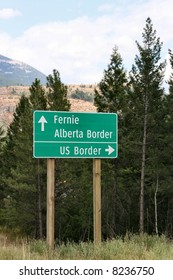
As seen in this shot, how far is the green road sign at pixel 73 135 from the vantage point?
891 cm

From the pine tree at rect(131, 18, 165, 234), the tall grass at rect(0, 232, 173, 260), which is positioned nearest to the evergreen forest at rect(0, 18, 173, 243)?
the pine tree at rect(131, 18, 165, 234)

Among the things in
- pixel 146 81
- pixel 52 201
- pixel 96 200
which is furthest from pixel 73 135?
pixel 146 81

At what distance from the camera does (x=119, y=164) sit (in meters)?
33.7

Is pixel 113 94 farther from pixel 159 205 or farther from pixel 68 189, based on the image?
pixel 159 205

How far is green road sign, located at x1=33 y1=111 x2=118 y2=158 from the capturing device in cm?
891

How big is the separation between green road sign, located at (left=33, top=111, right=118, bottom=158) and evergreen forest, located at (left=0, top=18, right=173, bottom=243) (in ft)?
64.3

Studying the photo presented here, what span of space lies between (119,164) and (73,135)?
24903mm

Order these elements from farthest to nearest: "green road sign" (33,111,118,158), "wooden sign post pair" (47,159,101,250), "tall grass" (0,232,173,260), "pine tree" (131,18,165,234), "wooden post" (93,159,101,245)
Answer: "pine tree" (131,18,165,234) → "wooden post" (93,159,101,245) → "wooden sign post pair" (47,159,101,250) → "green road sign" (33,111,118,158) → "tall grass" (0,232,173,260)

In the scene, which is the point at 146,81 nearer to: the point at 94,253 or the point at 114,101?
the point at 114,101

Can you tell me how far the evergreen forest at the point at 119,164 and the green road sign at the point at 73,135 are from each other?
19586 mm

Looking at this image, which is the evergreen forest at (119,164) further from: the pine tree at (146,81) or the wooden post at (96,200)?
the wooden post at (96,200)

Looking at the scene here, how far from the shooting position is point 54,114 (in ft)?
29.5

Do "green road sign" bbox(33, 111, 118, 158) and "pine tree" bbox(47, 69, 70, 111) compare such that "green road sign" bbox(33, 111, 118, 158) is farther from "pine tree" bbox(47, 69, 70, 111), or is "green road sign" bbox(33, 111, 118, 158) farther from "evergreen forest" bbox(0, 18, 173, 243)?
"pine tree" bbox(47, 69, 70, 111)
